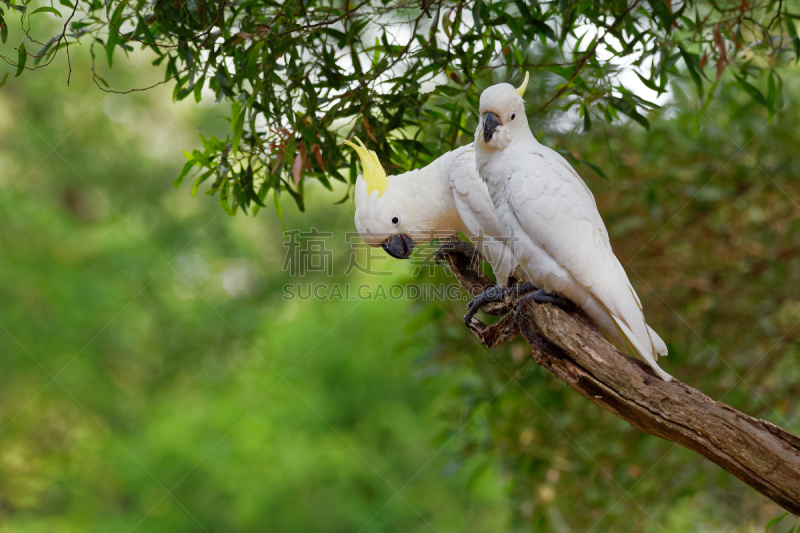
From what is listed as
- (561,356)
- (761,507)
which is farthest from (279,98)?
(761,507)

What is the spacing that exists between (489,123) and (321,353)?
3.94 metres

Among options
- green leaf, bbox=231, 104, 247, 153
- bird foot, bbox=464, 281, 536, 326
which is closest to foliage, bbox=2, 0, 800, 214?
green leaf, bbox=231, 104, 247, 153

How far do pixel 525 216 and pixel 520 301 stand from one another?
23cm

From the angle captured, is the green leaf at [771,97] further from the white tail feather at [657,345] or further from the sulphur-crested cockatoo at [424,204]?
the sulphur-crested cockatoo at [424,204]

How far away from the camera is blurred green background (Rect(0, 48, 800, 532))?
2.84m

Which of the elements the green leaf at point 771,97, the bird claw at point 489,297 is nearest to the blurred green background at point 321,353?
the green leaf at point 771,97

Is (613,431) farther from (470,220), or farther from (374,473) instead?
(374,473)

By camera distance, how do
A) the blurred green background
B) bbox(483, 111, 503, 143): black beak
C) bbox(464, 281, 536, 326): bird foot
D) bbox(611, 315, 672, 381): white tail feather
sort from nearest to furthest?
1. bbox(611, 315, 672, 381): white tail feather
2. bbox(483, 111, 503, 143): black beak
3. bbox(464, 281, 536, 326): bird foot
4. the blurred green background

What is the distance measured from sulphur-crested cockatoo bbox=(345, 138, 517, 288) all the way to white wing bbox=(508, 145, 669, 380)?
16 cm

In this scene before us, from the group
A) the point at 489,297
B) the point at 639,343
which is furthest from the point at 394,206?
the point at 639,343

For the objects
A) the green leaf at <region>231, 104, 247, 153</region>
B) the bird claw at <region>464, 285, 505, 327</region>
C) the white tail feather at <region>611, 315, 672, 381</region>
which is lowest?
the white tail feather at <region>611, 315, 672, 381</region>

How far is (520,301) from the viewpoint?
1.54m

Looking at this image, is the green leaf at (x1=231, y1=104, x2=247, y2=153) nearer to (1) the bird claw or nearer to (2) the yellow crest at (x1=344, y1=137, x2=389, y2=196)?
(2) the yellow crest at (x1=344, y1=137, x2=389, y2=196)

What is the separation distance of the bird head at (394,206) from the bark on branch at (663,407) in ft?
1.44
